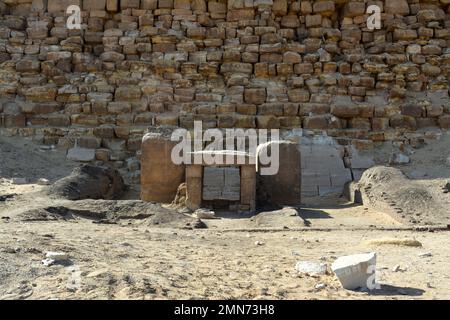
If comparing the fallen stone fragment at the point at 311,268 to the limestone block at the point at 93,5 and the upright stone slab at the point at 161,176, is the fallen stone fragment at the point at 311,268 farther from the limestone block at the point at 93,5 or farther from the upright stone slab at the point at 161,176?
the limestone block at the point at 93,5

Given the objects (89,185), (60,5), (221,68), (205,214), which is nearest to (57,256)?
(205,214)

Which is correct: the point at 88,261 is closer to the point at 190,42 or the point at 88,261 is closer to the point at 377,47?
the point at 190,42

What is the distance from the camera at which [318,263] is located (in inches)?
186

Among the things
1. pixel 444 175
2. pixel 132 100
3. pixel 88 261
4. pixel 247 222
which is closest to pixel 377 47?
pixel 444 175

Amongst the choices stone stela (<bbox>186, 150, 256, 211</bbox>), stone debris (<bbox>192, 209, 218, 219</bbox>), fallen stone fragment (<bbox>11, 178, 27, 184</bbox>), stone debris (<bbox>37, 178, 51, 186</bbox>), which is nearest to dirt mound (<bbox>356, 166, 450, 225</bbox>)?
stone stela (<bbox>186, 150, 256, 211</bbox>)

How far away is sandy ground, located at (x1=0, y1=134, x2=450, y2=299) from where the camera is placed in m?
3.82

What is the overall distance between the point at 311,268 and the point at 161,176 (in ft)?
18.9

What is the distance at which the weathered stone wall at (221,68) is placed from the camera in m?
15.0

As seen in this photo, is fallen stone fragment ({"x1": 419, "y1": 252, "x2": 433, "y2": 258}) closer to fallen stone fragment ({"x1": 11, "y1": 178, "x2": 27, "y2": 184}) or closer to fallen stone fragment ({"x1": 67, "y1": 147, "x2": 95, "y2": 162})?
fallen stone fragment ({"x1": 11, "y1": 178, "x2": 27, "y2": 184})

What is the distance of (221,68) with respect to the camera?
1558 centimetres

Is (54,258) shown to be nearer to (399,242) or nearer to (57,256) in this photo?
(57,256)

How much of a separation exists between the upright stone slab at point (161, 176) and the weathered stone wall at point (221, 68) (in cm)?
456

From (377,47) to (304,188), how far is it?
18.5 ft

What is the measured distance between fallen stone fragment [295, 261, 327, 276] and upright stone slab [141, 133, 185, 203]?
5437 millimetres
